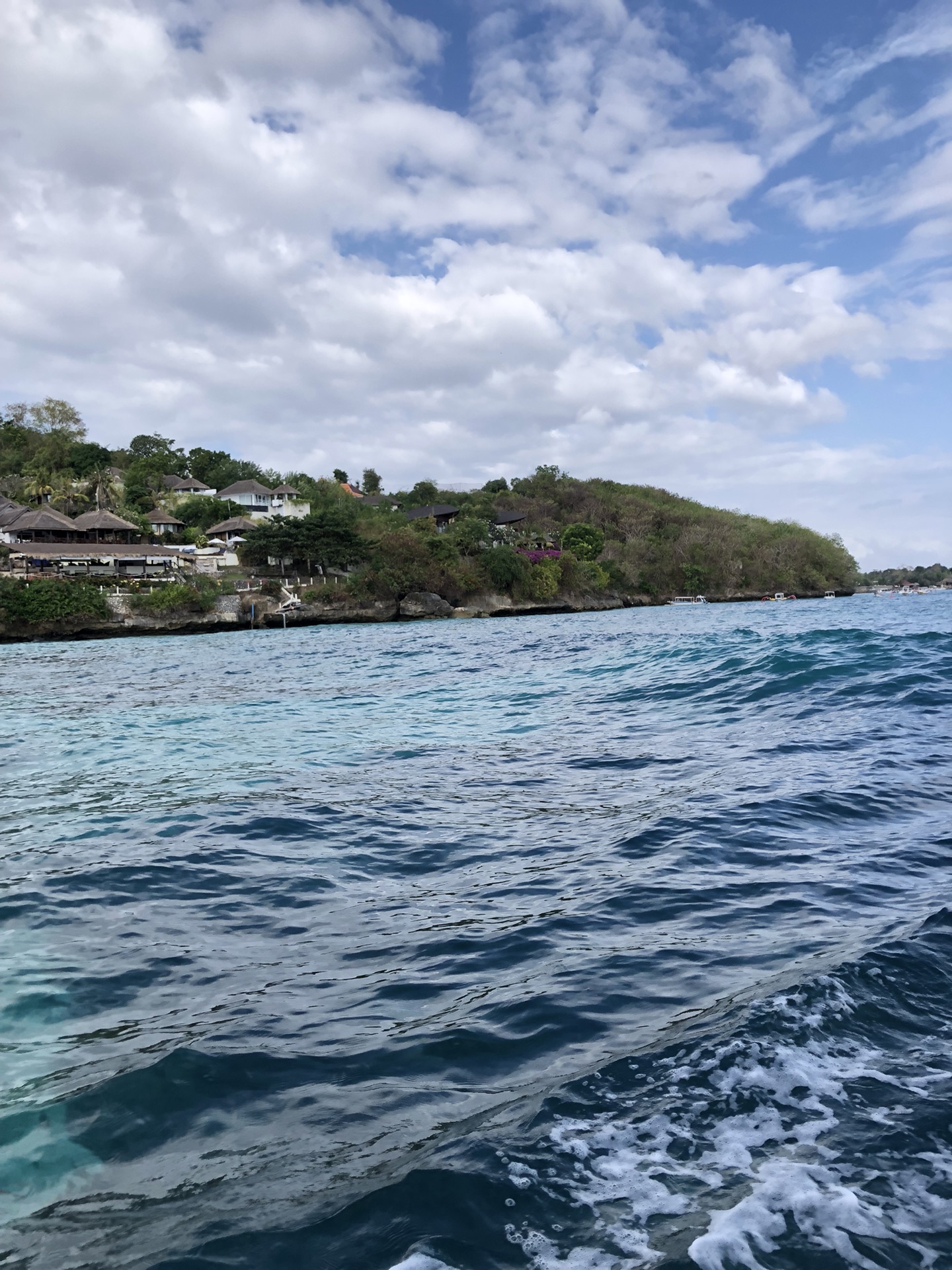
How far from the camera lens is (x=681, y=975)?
3.74m

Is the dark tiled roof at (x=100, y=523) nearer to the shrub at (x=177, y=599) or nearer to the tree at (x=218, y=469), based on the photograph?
the shrub at (x=177, y=599)

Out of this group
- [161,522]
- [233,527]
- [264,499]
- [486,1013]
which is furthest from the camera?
[264,499]

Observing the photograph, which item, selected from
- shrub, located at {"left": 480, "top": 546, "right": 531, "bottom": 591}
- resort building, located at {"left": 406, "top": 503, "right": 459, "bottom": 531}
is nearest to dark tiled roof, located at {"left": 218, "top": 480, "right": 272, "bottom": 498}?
resort building, located at {"left": 406, "top": 503, "right": 459, "bottom": 531}

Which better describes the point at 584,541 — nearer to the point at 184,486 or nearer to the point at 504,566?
the point at 504,566

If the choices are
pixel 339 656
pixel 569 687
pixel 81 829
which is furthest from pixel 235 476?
pixel 81 829

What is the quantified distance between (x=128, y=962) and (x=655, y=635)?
83.1ft

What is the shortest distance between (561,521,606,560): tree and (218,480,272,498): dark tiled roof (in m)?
31.6

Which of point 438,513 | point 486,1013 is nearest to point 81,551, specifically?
point 438,513

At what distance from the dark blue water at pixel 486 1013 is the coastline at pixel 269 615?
45.2 metres

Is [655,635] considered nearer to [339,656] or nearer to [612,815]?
[339,656]

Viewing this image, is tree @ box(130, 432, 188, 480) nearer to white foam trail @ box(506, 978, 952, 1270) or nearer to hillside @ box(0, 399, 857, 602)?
hillside @ box(0, 399, 857, 602)

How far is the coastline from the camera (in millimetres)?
48969

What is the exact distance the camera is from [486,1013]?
11.4 ft

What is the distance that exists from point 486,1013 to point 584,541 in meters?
82.9
